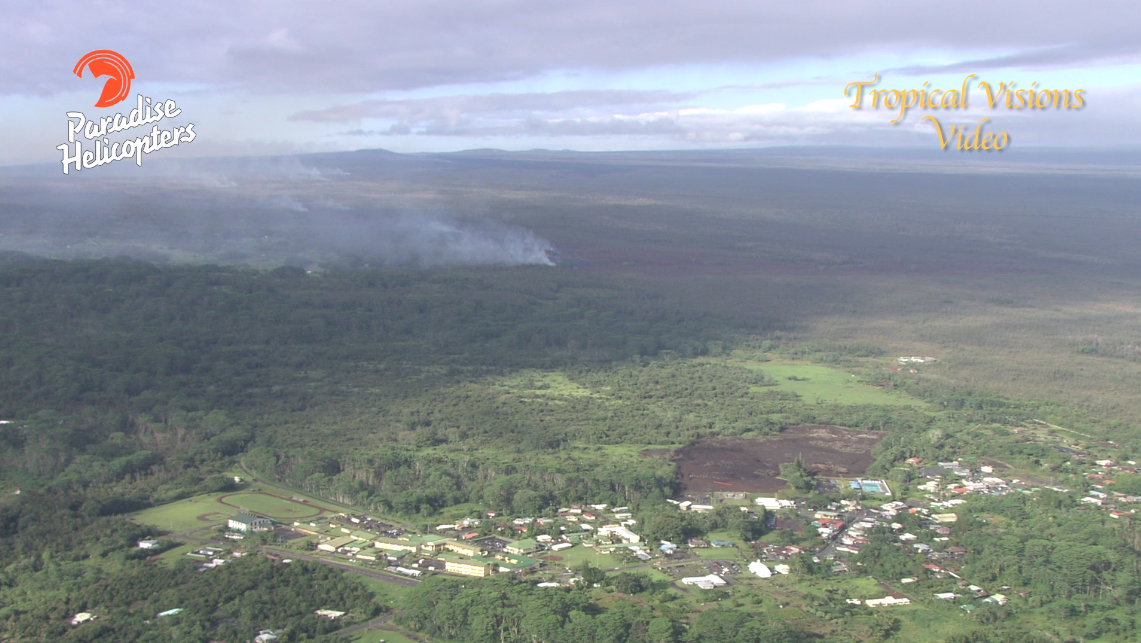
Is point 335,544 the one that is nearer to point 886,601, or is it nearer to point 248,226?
point 886,601

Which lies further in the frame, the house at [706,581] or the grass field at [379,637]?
the house at [706,581]

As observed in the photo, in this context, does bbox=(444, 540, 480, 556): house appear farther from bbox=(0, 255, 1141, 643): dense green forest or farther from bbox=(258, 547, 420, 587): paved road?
bbox=(0, 255, 1141, 643): dense green forest

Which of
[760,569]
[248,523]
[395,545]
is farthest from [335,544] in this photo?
[760,569]

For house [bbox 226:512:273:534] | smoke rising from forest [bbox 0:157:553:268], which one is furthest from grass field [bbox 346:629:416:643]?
smoke rising from forest [bbox 0:157:553:268]

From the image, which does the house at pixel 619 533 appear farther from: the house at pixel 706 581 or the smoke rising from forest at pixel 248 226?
the smoke rising from forest at pixel 248 226

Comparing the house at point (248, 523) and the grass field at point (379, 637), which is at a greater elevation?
the house at point (248, 523)

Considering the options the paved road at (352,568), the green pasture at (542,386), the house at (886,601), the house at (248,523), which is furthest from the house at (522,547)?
the green pasture at (542,386)

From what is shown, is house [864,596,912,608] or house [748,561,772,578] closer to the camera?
house [864,596,912,608]
